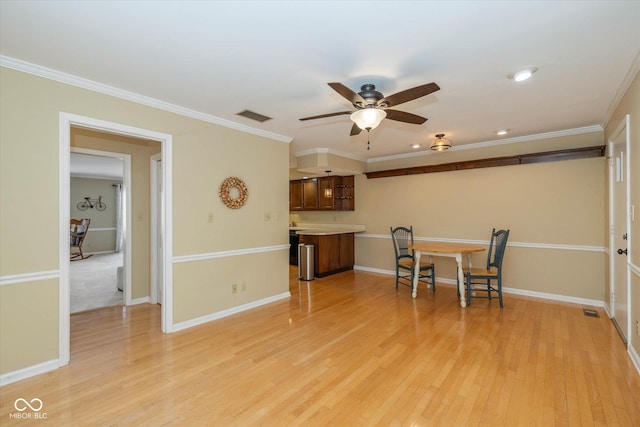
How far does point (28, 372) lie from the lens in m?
2.35

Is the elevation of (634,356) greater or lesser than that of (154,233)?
lesser

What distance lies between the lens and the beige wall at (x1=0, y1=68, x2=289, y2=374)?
231 centimetres

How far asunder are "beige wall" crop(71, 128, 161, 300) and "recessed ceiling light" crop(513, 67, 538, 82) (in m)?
4.30

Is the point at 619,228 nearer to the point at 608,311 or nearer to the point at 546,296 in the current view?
the point at 608,311

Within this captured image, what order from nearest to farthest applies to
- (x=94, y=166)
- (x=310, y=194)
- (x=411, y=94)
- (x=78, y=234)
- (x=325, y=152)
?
(x=411, y=94), (x=325, y=152), (x=310, y=194), (x=94, y=166), (x=78, y=234)

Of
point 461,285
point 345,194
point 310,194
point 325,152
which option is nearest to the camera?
point 461,285

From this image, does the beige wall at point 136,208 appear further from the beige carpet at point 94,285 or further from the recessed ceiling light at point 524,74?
the recessed ceiling light at point 524,74

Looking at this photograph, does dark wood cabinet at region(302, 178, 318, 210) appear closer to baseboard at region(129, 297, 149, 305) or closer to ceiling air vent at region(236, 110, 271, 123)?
ceiling air vent at region(236, 110, 271, 123)

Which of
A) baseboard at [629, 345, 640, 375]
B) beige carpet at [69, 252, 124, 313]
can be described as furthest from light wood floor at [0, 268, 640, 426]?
beige carpet at [69, 252, 124, 313]

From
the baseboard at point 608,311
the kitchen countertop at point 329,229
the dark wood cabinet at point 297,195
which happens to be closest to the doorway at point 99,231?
the kitchen countertop at point 329,229

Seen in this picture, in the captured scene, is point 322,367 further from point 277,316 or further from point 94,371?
point 94,371

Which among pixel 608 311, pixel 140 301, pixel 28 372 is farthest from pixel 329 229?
pixel 28 372

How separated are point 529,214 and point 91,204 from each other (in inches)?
458

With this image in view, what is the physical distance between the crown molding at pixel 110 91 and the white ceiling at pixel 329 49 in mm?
67
